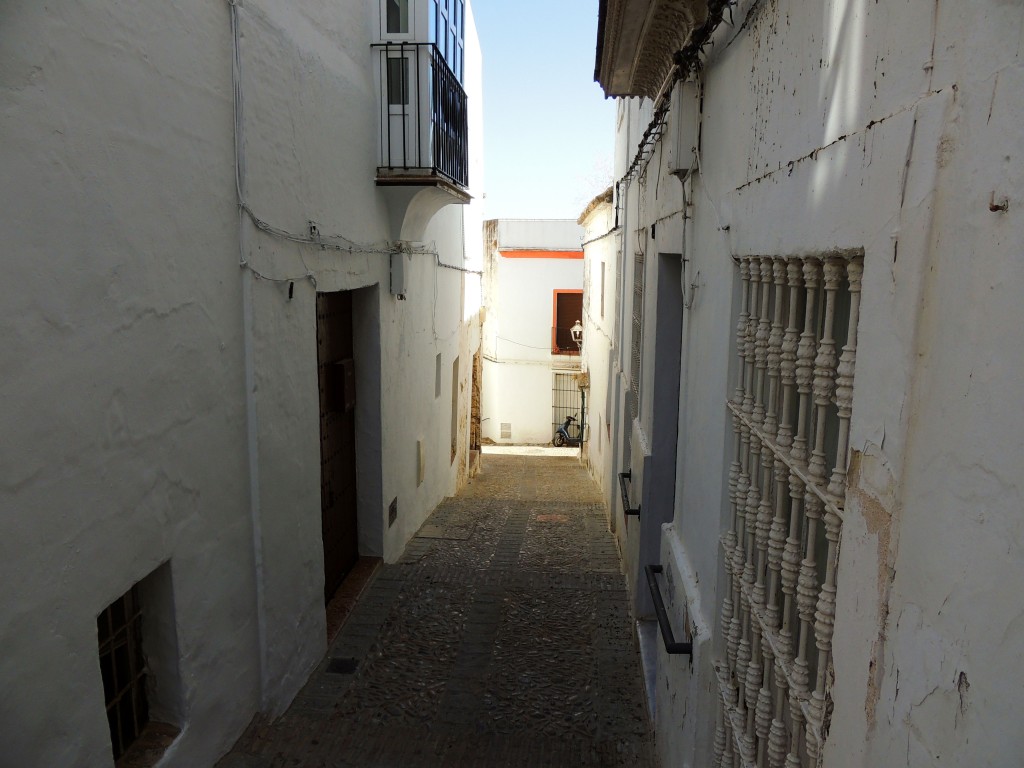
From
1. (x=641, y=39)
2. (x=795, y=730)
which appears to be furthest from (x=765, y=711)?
(x=641, y=39)

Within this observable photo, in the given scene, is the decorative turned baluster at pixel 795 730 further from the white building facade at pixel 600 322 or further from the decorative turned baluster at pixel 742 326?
the white building facade at pixel 600 322

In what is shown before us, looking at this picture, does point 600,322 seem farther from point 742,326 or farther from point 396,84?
point 742,326

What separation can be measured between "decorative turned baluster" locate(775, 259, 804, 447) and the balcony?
188 inches

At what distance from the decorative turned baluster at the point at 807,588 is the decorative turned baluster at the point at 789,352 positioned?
0.80 feet

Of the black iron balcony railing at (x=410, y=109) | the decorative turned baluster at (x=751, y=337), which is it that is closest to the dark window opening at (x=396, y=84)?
the black iron balcony railing at (x=410, y=109)

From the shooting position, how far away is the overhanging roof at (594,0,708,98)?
4.03 m

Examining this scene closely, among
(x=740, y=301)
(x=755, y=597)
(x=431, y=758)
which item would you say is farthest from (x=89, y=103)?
(x=431, y=758)

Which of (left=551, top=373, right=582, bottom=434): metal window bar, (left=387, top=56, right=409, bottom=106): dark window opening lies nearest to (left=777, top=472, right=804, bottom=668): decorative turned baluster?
(left=387, top=56, right=409, bottom=106): dark window opening

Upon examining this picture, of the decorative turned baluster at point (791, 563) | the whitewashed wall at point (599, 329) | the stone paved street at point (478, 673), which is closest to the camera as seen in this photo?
the decorative turned baluster at point (791, 563)

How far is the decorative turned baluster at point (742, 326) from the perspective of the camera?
9.25ft

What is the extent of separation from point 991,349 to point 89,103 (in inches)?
116

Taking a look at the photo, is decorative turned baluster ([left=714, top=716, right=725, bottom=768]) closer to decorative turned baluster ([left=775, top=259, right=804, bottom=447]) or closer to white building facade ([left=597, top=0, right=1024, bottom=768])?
white building facade ([left=597, top=0, right=1024, bottom=768])

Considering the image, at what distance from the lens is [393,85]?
668 centimetres

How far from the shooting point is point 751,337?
→ 2.73 metres
